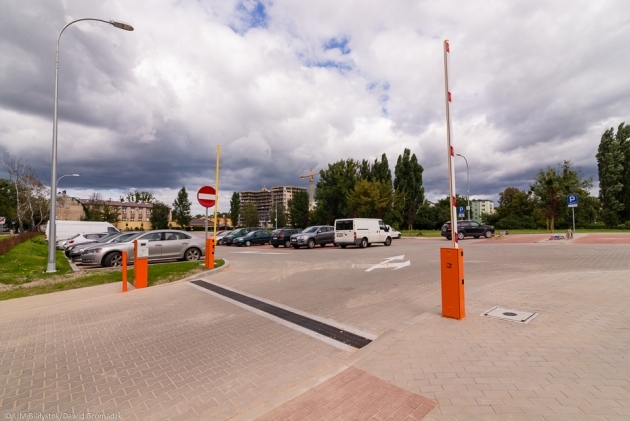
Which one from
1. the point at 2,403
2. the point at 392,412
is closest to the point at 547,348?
the point at 392,412

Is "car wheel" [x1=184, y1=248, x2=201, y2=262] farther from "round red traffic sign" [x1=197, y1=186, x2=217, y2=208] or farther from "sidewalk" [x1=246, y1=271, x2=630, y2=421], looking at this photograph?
"sidewalk" [x1=246, y1=271, x2=630, y2=421]

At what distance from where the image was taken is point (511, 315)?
5551mm

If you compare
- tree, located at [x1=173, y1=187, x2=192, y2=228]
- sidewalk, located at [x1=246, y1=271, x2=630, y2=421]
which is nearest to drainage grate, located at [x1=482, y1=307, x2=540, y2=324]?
sidewalk, located at [x1=246, y1=271, x2=630, y2=421]

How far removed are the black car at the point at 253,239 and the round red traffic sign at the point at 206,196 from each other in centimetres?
1815

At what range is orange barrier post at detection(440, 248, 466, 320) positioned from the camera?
5320 millimetres

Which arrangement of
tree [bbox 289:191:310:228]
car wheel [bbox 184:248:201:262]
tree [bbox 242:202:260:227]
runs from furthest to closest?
tree [bbox 242:202:260:227], tree [bbox 289:191:310:228], car wheel [bbox 184:248:201:262]

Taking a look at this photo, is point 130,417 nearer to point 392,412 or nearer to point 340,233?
point 392,412

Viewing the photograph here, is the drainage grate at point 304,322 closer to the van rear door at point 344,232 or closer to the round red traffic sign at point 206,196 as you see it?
the round red traffic sign at point 206,196

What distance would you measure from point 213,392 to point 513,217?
59.3 metres

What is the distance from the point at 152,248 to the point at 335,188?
133 ft

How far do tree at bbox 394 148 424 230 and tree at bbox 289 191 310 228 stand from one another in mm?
15822

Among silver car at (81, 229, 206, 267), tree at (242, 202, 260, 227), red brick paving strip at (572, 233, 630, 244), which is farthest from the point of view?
tree at (242, 202, 260, 227)

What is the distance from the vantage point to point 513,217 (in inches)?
2083

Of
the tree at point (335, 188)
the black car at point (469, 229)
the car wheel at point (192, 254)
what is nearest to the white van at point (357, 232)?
the black car at point (469, 229)
